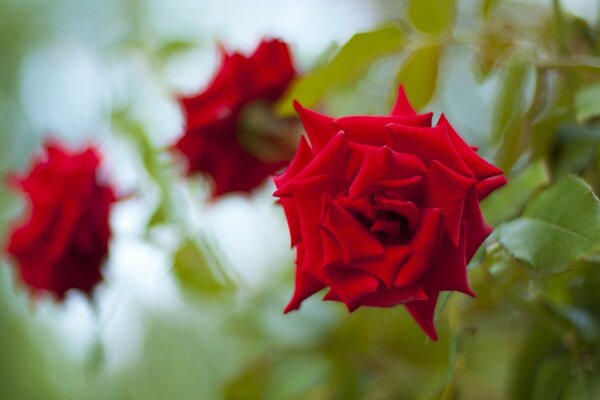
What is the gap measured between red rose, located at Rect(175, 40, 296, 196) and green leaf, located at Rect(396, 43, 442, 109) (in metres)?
0.09

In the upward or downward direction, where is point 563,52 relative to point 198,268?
upward

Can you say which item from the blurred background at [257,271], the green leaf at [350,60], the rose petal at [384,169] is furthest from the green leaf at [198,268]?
the rose petal at [384,169]

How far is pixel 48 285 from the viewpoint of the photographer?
1.58ft

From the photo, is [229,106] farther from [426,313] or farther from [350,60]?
[426,313]

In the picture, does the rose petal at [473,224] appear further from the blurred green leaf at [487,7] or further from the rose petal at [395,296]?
the blurred green leaf at [487,7]

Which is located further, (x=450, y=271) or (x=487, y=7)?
(x=487, y=7)

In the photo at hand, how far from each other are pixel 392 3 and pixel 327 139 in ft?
2.62

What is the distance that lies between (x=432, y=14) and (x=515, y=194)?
127 millimetres

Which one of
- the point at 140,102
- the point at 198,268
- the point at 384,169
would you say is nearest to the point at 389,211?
the point at 384,169

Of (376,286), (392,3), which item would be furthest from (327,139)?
(392,3)

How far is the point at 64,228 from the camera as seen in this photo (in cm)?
48

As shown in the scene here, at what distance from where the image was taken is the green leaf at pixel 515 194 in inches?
13.3

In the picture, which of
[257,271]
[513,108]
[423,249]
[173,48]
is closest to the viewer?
[423,249]

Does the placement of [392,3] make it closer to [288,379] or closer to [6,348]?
[288,379]
